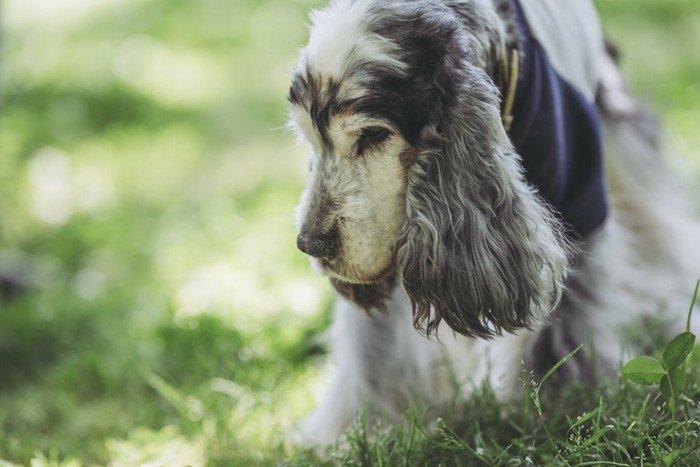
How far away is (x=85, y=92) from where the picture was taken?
603 centimetres

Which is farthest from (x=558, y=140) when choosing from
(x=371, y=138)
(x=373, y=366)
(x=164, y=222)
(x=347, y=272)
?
(x=164, y=222)

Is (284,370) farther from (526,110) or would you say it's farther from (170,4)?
(170,4)

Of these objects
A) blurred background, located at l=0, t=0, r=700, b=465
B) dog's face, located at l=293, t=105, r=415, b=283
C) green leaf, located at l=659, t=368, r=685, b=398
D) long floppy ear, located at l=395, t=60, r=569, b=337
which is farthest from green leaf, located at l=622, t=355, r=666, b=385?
blurred background, located at l=0, t=0, r=700, b=465

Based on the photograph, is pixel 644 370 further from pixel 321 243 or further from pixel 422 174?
pixel 321 243

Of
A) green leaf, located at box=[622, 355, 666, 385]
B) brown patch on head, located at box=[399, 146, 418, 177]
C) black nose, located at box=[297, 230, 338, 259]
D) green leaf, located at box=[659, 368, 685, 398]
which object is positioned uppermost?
brown patch on head, located at box=[399, 146, 418, 177]

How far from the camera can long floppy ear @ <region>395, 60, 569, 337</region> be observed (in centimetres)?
214

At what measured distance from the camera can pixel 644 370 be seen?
1.98 m

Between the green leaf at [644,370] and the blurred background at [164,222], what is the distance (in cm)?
109

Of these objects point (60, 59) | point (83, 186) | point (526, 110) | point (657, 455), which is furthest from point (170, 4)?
point (657, 455)

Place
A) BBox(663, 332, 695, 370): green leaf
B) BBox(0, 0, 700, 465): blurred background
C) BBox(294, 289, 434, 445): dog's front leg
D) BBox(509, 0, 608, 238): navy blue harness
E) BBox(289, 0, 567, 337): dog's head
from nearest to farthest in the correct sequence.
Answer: BBox(663, 332, 695, 370): green leaf, BBox(289, 0, 567, 337): dog's head, BBox(509, 0, 608, 238): navy blue harness, BBox(294, 289, 434, 445): dog's front leg, BBox(0, 0, 700, 465): blurred background

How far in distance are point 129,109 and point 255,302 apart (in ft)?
8.59

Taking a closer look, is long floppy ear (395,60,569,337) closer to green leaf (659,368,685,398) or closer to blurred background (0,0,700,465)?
green leaf (659,368,685,398)

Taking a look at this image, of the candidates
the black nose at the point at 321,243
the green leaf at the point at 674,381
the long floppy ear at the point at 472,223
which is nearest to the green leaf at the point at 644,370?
the green leaf at the point at 674,381

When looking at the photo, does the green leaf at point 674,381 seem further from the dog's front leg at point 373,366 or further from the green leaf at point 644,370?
the dog's front leg at point 373,366
